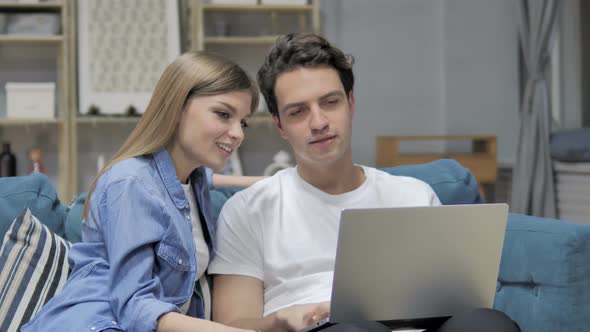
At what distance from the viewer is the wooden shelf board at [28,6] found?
4.15 m

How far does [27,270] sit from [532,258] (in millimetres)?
1121

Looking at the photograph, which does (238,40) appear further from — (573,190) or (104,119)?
(573,190)

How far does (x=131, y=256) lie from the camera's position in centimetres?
129

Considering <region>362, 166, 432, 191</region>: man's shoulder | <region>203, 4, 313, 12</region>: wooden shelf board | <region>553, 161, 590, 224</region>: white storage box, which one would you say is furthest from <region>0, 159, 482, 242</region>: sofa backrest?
<region>203, 4, 313, 12</region>: wooden shelf board

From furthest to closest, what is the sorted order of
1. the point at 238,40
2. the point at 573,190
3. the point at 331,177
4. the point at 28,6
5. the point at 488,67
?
the point at 488,67, the point at 238,40, the point at 28,6, the point at 573,190, the point at 331,177

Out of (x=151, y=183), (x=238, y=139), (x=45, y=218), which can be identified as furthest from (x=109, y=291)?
(x=45, y=218)

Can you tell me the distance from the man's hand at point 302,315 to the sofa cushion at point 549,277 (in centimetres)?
47

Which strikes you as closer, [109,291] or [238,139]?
[109,291]

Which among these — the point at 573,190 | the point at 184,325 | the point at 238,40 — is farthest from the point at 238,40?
the point at 184,325

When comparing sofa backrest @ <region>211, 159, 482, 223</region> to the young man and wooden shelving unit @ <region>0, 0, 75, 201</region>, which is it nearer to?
the young man

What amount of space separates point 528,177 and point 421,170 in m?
2.43

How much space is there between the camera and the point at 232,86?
149 cm

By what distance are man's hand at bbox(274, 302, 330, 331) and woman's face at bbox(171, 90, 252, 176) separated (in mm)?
337

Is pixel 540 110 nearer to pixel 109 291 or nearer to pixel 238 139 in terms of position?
pixel 238 139
